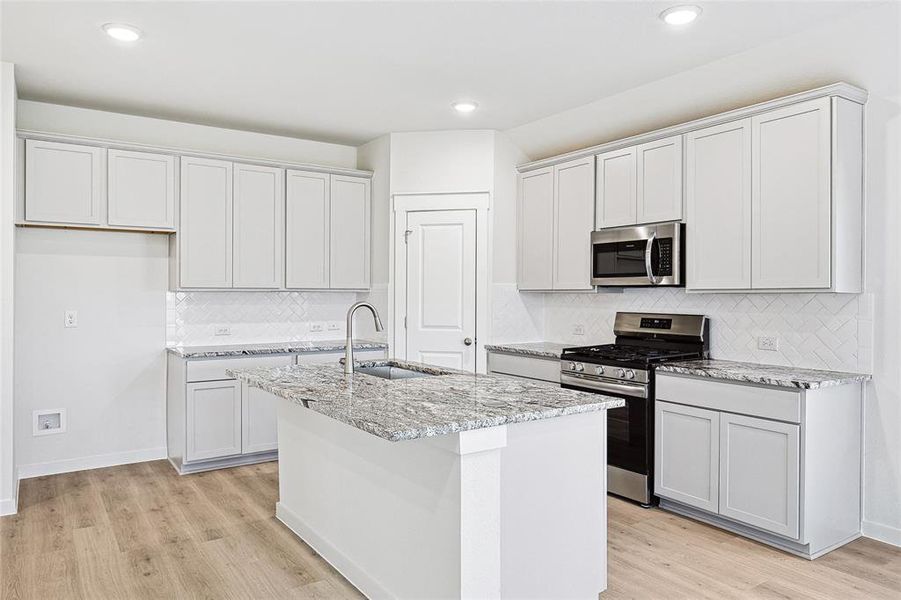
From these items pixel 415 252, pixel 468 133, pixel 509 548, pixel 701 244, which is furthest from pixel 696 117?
pixel 509 548

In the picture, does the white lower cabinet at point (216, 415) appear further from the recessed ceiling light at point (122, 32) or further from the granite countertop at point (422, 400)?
the recessed ceiling light at point (122, 32)

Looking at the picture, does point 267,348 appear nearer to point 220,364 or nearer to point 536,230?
point 220,364

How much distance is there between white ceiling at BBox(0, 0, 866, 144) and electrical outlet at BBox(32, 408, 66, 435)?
2.21m

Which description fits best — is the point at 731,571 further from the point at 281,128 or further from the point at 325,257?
the point at 281,128

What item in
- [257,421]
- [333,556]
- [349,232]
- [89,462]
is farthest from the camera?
[349,232]

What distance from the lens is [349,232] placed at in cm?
539

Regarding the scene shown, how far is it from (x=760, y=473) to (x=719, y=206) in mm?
1477

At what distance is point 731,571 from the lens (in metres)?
2.87

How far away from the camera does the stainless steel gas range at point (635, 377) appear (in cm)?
370

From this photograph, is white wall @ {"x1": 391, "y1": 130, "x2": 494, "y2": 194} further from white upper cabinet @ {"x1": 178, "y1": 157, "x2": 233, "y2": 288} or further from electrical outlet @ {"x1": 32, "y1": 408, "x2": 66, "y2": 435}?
electrical outlet @ {"x1": 32, "y1": 408, "x2": 66, "y2": 435}

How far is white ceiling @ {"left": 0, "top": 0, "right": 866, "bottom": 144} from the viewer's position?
303 centimetres

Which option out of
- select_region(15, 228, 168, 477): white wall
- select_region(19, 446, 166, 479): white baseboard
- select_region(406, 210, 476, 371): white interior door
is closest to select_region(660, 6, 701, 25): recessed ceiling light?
select_region(406, 210, 476, 371): white interior door

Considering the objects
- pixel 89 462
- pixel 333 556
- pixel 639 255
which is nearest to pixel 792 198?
pixel 639 255

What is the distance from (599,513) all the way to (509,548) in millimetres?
482
